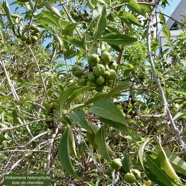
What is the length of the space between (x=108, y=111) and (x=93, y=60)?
329 mm

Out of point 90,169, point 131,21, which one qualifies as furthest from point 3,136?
point 131,21

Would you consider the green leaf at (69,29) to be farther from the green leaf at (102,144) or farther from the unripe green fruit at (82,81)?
the green leaf at (102,144)

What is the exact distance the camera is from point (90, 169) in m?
1.97

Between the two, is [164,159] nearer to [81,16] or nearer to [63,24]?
[63,24]

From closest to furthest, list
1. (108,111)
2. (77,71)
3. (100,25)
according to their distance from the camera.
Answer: (108,111) < (100,25) < (77,71)

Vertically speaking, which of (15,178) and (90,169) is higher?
(15,178)

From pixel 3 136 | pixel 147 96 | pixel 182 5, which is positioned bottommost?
pixel 3 136

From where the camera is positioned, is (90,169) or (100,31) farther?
(90,169)

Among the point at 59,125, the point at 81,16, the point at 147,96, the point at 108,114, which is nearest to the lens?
the point at 108,114

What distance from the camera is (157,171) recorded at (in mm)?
1102

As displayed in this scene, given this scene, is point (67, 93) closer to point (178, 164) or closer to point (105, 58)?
point (105, 58)

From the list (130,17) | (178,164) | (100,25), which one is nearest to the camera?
(178,164)

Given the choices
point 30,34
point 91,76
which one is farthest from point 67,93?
point 30,34

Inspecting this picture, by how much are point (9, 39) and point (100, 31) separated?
3.38m
